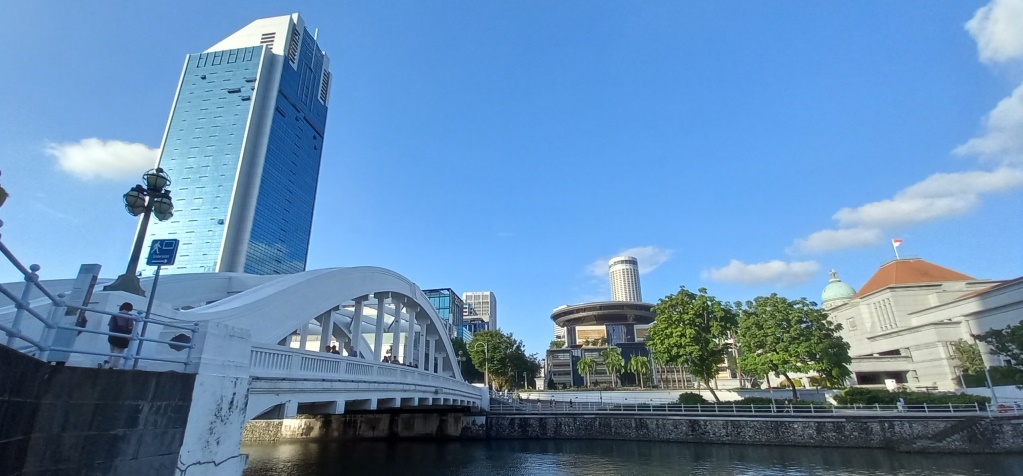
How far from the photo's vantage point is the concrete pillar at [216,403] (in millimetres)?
7473

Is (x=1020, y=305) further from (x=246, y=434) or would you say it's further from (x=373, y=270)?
(x=246, y=434)

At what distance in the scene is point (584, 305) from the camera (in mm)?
104875

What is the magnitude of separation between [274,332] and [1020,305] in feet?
206

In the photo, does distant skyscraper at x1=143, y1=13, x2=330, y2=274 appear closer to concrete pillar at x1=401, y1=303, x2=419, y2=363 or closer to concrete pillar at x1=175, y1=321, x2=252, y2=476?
concrete pillar at x1=401, y1=303, x2=419, y2=363

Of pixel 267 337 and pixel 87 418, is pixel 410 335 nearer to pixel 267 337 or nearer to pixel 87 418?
pixel 267 337

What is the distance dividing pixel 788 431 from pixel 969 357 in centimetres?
2931

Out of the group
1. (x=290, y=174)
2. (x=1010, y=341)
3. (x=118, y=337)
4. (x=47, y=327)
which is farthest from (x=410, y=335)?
(x=290, y=174)

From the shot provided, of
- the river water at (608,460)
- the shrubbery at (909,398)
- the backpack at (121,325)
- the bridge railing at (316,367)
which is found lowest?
the river water at (608,460)

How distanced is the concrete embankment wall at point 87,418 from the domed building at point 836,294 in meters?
84.8

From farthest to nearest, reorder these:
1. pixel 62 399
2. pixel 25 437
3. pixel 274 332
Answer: pixel 274 332 → pixel 62 399 → pixel 25 437

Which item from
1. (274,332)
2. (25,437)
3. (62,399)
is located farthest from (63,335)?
(274,332)

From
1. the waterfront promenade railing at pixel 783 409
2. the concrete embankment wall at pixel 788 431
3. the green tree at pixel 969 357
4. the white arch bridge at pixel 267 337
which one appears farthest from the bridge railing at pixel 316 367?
the green tree at pixel 969 357

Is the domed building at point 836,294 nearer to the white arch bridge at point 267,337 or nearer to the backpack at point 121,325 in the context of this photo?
the white arch bridge at point 267,337

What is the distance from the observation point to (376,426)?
36.9 metres
